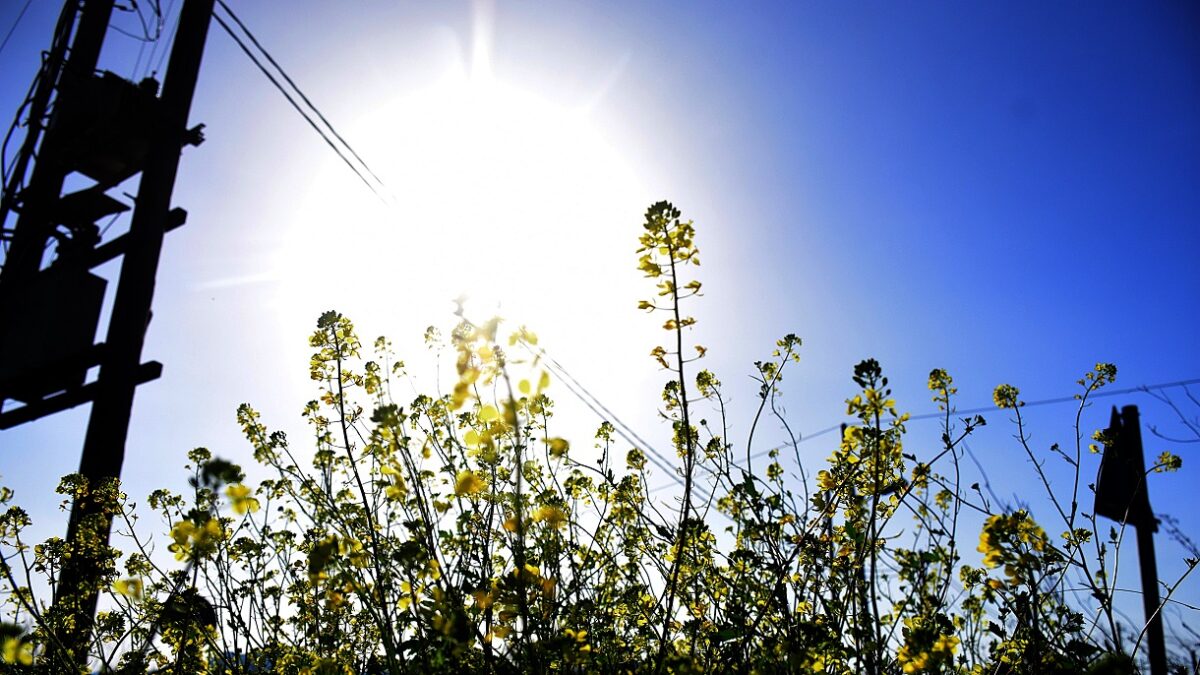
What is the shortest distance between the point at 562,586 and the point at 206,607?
142 cm

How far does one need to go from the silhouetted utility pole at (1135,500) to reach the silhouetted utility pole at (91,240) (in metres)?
5.43

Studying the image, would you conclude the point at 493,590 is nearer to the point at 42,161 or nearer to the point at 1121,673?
the point at 1121,673

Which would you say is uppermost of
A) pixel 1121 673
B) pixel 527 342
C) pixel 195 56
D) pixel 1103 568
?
pixel 195 56

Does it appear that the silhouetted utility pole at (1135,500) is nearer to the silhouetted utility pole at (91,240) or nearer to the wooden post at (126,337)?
the wooden post at (126,337)

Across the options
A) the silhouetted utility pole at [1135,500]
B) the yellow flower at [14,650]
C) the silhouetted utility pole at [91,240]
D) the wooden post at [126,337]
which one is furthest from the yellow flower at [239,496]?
the silhouetted utility pole at [1135,500]

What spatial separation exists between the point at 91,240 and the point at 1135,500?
7.83 meters

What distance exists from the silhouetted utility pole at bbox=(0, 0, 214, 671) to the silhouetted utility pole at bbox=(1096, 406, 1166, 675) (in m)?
5.43

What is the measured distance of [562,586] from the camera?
252 cm

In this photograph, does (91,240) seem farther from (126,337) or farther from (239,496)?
(239,496)

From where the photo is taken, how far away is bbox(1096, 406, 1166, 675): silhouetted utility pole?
3926 millimetres

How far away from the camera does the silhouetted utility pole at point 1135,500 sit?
3.93 m

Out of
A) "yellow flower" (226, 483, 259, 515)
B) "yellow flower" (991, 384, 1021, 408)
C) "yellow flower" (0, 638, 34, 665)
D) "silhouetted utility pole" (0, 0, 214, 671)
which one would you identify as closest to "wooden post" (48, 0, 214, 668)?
"silhouetted utility pole" (0, 0, 214, 671)

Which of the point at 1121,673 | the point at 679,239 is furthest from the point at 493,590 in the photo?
the point at 1121,673

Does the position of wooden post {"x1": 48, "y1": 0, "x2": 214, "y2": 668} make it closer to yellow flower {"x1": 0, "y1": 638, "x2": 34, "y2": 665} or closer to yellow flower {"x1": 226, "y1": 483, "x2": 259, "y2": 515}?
yellow flower {"x1": 0, "y1": 638, "x2": 34, "y2": 665}
